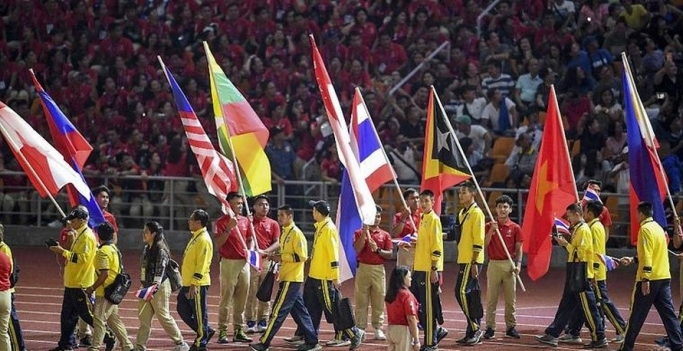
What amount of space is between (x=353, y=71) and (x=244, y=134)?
10.4 meters

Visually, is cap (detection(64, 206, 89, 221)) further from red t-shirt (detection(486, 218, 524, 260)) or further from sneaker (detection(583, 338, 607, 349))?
sneaker (detection(583, 338, 607, 349))

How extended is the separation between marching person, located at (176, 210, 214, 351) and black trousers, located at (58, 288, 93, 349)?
1059 mm

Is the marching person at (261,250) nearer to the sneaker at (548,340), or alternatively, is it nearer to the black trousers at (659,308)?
the sneaker at (548,340)

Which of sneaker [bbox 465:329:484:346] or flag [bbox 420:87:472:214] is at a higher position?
flag [bbox 420:87:472:214]

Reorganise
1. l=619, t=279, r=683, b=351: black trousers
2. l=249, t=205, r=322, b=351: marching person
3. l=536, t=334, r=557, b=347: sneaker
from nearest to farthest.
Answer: l=619, t=279, r=683, b=351: black trousers, l=249, t=205, r=322, b=351: marching person, l=536, t=334, r=557, b=347: sneaker

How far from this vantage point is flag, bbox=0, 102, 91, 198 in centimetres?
1744

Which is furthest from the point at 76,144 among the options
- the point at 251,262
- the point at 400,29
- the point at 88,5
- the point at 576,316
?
the point at 88,5

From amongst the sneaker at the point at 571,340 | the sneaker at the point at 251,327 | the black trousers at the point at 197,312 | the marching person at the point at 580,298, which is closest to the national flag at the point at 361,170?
the sneaker at the point at 251,327

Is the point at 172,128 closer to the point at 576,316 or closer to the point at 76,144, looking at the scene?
the point at 76,144

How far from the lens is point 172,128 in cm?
2908

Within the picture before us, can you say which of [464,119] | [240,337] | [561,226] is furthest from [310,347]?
[464,119]

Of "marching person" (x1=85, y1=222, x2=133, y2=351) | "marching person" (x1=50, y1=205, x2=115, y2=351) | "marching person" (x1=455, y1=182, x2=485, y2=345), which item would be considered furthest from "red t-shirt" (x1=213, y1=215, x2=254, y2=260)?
"marching person" (x1=455, y1=182, x2=485, y2=345)

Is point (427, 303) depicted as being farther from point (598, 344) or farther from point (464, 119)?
point (464, 119)

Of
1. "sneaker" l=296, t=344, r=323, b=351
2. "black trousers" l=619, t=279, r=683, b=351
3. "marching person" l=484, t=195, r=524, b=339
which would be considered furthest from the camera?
"marching person" l=484, t=195, r=524, b=339
